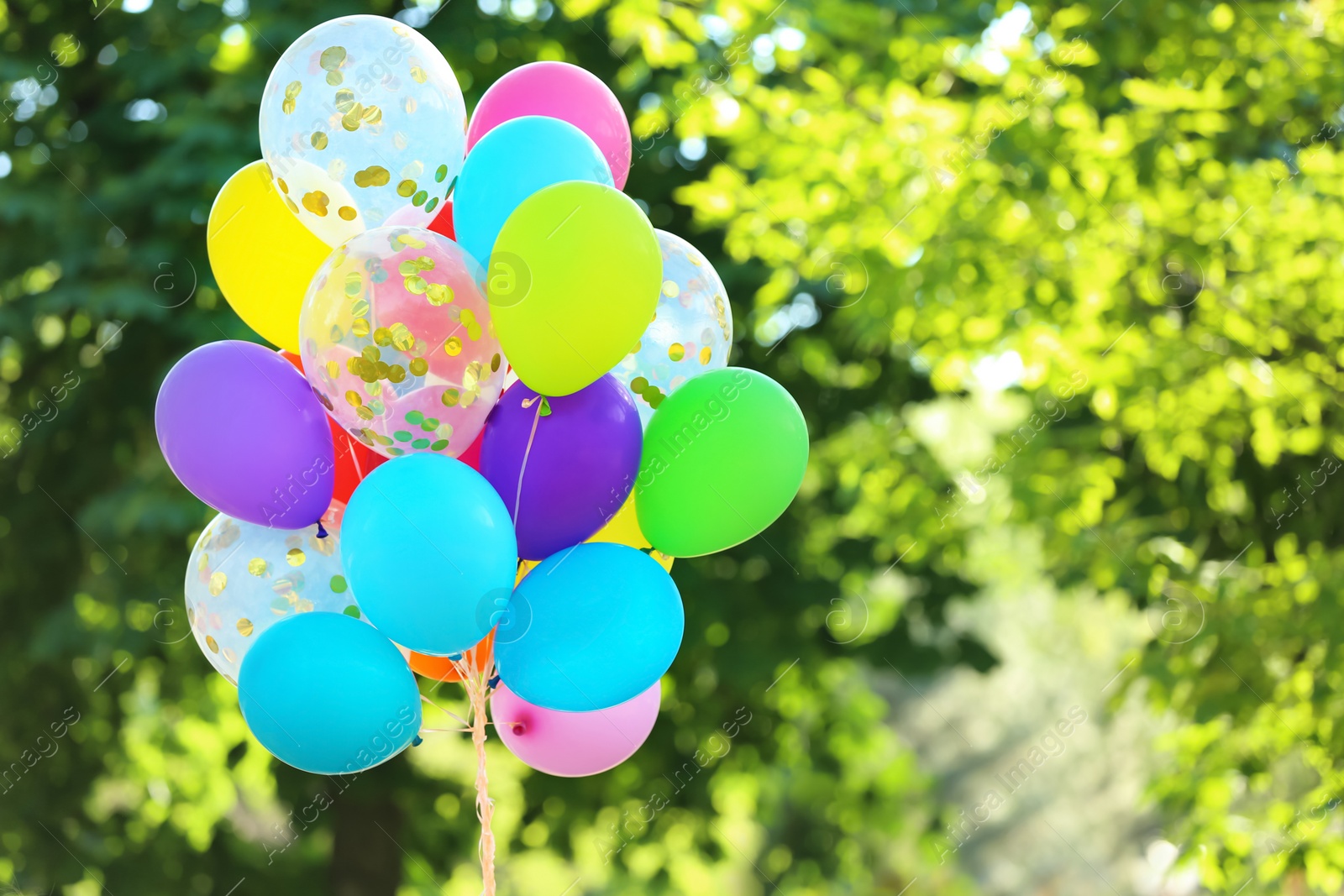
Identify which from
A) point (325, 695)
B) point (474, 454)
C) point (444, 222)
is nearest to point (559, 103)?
point (444, 222)

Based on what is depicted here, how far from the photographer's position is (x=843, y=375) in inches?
191

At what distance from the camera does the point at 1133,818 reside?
Answer: 25.2 metres

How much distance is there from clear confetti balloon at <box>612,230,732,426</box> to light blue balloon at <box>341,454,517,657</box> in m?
0.48

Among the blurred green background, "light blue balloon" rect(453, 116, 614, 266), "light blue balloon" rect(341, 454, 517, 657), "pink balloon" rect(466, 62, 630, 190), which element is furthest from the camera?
the blurred green background

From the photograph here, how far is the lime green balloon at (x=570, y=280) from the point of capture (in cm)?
181

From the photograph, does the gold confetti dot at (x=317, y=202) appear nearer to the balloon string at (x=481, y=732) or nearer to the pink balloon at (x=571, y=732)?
the balloon string at (x=481, y=732)

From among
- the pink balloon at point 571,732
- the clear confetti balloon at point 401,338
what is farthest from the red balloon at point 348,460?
the pink balloon at point 571,732

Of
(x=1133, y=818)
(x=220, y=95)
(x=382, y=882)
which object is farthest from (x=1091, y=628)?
(x=220, y=95)

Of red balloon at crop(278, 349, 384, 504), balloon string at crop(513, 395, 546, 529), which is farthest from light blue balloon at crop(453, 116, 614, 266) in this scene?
red balloon at crop(278, 349, 384, 504)

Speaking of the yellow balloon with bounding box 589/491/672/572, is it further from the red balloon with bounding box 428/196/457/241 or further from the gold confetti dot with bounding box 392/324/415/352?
the red balloon with bounding box 428/196/457/241

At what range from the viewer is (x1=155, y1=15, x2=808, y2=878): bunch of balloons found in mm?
1829

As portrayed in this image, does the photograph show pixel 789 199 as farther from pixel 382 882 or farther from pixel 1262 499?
pixel 382 882

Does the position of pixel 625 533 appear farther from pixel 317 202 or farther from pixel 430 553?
pixel 317 202

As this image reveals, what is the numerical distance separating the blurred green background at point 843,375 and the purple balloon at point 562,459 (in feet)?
6.15
